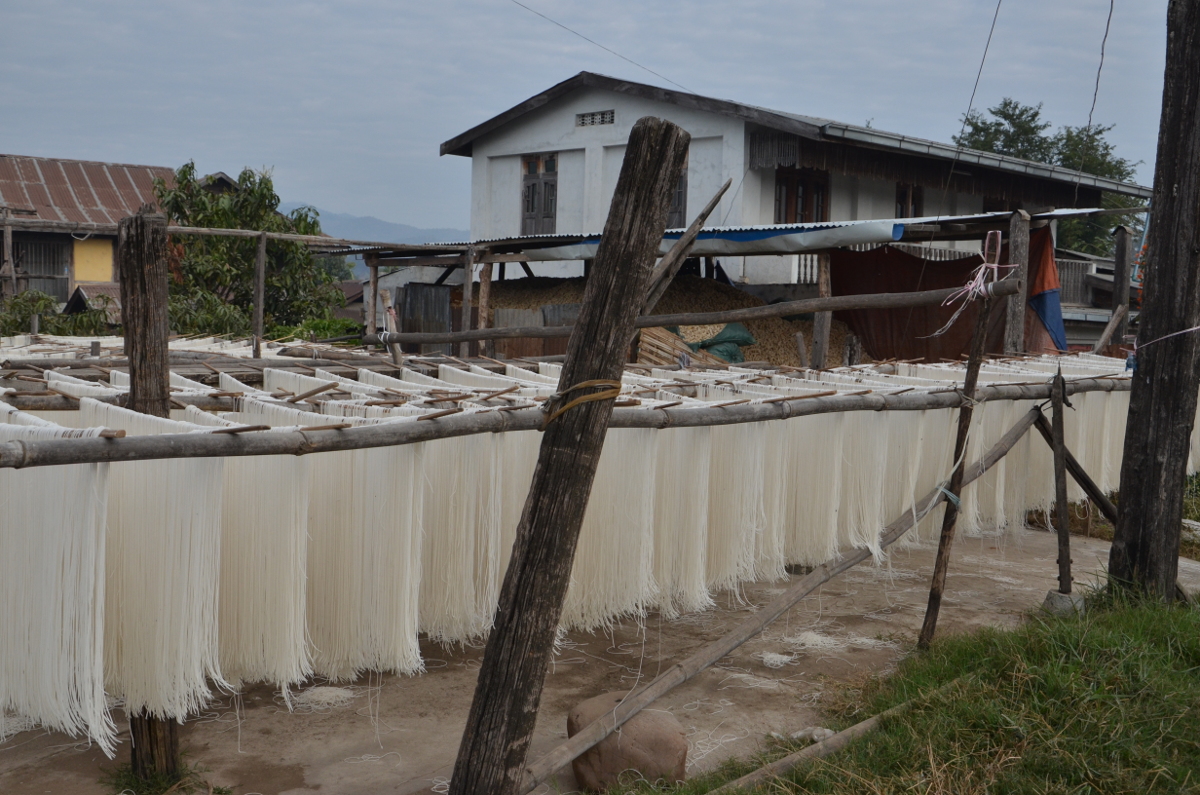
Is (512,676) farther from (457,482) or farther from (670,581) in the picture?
(670,581)

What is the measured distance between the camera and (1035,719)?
3660 millimetres

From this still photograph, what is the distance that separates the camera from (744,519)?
14.5 ft

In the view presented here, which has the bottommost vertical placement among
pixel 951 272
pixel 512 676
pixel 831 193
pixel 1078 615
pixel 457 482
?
pixel 1078 615

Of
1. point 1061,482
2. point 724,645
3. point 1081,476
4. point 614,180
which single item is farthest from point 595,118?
point 724,645

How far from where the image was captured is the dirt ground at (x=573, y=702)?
3717mm

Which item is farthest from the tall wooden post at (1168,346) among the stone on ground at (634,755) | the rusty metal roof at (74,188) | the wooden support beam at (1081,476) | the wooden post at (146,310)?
the rusty metal roof at (74,188)

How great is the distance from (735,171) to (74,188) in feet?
Answer: 50.7

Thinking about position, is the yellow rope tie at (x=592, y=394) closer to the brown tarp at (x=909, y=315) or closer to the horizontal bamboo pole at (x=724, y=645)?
the horizontal bamboo pole at (x=724, y=645)

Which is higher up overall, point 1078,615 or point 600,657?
point 1078,615

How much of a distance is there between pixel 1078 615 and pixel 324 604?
338 cm

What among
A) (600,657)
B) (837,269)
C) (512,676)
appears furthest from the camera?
(837,269)

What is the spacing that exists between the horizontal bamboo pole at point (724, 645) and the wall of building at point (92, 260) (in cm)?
2110

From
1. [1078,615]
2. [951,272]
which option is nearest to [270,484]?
[1078,615]

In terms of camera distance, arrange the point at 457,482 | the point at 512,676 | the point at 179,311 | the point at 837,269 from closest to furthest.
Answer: the point at 512,676 → the point at 457,482 → the point at 837,269 → the point at 179,311
